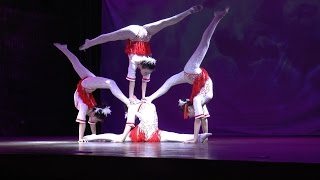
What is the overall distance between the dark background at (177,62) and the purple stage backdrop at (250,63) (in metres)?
0.01

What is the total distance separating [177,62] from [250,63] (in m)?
1.06

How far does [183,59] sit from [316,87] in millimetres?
1811

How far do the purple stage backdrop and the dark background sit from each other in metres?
0.01

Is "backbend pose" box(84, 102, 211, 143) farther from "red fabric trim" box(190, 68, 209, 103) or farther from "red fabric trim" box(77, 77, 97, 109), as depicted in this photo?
"red fabric trim" box(190, 68, 209, 103)

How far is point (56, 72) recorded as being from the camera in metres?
7.00

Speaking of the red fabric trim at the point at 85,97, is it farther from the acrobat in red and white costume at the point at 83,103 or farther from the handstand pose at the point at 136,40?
the handstand pose at the point at 136,40

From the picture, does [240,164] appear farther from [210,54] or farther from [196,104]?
[210,54]


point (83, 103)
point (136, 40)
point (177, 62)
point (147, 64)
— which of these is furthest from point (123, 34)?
point (177, 62)

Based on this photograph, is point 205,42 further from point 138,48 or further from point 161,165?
point 161,165

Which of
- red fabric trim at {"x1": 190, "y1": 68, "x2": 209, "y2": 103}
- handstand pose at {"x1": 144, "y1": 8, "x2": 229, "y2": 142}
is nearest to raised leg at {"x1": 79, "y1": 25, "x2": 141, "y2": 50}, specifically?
handstand pose at {"x1": 144, "y1": 8, "x2": 229, "y2": 142}

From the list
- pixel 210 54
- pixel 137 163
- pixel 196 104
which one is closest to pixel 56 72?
pixel 210 54

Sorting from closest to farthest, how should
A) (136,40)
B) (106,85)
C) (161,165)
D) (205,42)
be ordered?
(161,165) → (205,42) → (106,85) → (136,40)

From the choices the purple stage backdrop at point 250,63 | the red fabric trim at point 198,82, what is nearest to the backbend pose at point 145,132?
the red fabric trim at point 198,82

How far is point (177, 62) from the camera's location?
680cm
